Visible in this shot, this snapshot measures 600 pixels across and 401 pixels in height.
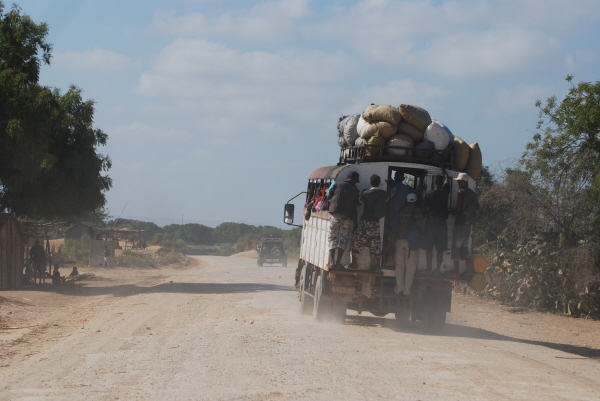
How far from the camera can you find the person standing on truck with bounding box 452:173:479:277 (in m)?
11.7

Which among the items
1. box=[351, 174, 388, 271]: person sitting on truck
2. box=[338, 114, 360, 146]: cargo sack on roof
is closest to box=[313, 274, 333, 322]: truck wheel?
box=[351, 174, 388, 271]: person sitting on truck

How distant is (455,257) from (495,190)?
11340 mm

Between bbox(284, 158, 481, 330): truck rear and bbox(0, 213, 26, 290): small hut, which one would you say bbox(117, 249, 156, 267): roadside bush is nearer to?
bbox(0, 213, 26, 290): small hut

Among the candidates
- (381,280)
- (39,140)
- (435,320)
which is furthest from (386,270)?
(39,140)

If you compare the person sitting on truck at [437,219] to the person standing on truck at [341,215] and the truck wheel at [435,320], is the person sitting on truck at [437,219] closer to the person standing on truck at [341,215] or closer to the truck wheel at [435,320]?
the truck wheel at [435,320]

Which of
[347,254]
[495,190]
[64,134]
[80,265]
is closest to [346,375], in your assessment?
[347,254]

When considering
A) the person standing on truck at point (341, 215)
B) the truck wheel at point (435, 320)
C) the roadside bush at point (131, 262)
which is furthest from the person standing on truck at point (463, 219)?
the roadside bush at point (131, 262)

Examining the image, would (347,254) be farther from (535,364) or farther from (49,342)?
(49,342)

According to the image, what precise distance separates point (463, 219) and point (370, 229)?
173 cm

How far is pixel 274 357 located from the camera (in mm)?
8625

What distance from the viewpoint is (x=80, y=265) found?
124 feet

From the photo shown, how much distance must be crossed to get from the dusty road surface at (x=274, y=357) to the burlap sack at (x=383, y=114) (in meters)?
4.08

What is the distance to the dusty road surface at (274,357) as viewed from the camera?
271 inches

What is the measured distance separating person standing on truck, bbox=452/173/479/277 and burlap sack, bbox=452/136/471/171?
2.87 ft
